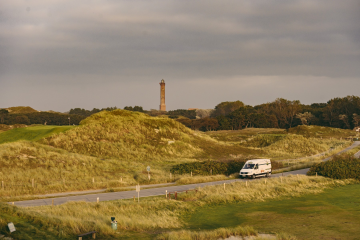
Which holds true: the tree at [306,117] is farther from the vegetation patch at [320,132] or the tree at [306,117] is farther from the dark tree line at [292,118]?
the vegetation patch at [320,132]

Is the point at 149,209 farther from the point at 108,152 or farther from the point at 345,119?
the point at 345,119

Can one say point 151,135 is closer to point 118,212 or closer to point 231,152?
point 231,152

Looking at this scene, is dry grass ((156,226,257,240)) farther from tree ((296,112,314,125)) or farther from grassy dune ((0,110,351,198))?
tree ((296,112,314,125))

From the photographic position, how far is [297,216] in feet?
74.6

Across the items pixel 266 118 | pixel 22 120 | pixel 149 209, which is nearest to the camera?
pixel 149 209

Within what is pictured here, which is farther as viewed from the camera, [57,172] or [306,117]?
[306,117]

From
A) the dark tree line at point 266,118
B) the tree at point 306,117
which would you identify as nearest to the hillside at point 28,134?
the dark tree line at point 266,118

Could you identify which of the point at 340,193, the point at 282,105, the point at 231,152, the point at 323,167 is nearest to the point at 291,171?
the point at 323,167

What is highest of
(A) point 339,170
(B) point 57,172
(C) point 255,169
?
(C) point 255,169

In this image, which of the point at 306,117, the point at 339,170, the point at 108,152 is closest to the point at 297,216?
the point at 339,170

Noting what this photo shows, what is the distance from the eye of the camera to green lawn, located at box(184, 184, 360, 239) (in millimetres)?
19312

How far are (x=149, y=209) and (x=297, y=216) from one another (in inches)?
405

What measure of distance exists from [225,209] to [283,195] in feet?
24.7

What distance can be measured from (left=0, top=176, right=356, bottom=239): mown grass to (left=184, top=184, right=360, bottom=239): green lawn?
1.01m
